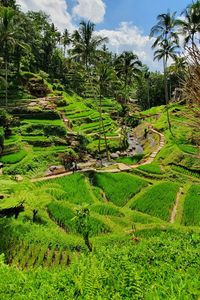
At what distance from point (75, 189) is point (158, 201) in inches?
185

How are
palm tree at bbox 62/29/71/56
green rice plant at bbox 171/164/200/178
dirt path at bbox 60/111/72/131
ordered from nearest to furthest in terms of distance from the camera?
green rice plant at bbox 171/164/200/178, dirt path at bbox 60/111/72/131, palm tree at bbox 62/29/71/56

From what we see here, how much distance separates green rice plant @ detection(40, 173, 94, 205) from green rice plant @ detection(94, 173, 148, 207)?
118 cm

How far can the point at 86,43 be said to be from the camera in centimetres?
3419

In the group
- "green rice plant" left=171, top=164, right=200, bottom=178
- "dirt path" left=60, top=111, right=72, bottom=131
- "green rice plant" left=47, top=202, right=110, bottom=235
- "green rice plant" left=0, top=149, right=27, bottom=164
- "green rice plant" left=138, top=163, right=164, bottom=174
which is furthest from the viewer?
"dirt path" left=60, top=111, right=72, bottom=131

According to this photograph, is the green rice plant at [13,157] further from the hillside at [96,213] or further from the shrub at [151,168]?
the shrub at [151,168]

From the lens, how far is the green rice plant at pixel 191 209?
1628 cm

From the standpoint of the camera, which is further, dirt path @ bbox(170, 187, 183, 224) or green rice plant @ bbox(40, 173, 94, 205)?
green rice plant @ bbox(40, 173, 94, 205)

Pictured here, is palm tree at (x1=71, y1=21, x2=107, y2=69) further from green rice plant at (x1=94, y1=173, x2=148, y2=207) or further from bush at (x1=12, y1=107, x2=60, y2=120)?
green rice plant at (x1=94, y1=173, x2=148, y2=207)

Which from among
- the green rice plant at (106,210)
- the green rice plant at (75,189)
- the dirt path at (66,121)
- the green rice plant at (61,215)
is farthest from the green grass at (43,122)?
the green rice plant at (61,215)

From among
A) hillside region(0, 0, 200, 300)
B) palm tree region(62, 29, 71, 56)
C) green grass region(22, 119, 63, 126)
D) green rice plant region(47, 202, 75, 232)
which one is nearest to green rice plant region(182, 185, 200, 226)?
hillside region(0, 0, 200, 300)

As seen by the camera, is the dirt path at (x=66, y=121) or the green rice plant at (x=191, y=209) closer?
the green rice plant at (x=191, y=209)

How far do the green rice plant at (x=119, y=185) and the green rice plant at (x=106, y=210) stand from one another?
2.23 metres

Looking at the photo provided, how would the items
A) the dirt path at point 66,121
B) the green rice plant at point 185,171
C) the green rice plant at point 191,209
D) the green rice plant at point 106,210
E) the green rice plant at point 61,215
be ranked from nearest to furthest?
the green rice plant at point 61,215 < the green rice plant at point 106,210 < the green rice plant at point 191,209 < the green rice plant at point 185,171 < the dirt path at point 66,121

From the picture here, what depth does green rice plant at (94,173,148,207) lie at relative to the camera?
19188mm
